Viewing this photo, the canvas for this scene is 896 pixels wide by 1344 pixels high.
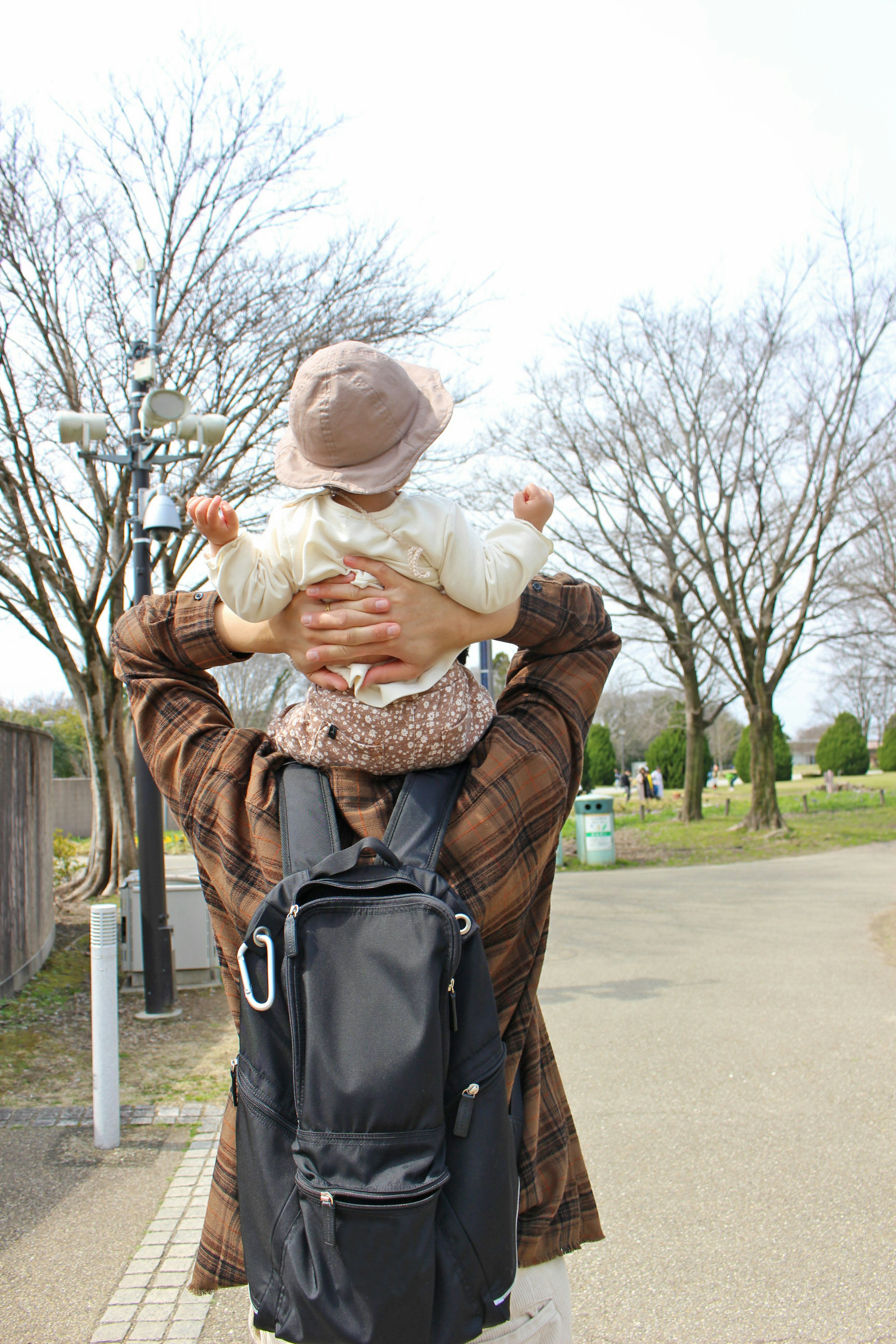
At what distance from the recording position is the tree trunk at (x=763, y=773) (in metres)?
19.4

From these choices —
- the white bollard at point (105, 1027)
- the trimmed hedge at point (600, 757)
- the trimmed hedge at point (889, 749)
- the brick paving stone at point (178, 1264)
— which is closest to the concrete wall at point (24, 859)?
the white bollard at point (105, 1027)

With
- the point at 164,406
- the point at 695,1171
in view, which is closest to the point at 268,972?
the point at 695,1171

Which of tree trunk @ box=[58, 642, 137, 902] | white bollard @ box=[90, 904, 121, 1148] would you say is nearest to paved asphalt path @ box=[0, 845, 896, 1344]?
white bollard @ box=[90, 904, 121, 1148]

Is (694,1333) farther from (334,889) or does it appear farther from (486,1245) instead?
(334,889)

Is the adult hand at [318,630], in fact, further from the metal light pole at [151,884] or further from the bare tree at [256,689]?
the bare tree at [256,689]

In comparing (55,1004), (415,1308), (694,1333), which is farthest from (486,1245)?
(55,1004)

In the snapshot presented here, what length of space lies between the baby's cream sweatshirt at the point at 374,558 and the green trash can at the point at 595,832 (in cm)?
1481

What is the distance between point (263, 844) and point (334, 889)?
9.4 inches

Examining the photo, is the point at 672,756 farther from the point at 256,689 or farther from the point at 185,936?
the point at 185,936

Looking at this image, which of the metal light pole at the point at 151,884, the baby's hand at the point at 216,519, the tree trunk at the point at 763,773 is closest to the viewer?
the baby's hand at the point at 216,519

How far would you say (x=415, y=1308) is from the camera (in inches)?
43.8

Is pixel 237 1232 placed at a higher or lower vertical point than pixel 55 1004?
higher

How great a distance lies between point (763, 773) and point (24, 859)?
1508 centimetres

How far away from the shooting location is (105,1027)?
16.3 ft
